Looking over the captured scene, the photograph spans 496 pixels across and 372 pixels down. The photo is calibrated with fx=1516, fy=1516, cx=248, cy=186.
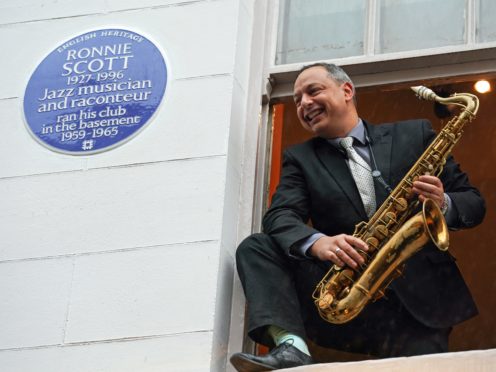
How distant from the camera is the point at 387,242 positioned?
706 centimetres

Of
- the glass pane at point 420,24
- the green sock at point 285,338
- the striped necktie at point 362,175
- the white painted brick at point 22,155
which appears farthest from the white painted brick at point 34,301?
the glass pane at point 420,24

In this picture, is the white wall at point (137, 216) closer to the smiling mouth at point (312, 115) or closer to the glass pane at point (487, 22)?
the smiling mouth at point (312, 115)

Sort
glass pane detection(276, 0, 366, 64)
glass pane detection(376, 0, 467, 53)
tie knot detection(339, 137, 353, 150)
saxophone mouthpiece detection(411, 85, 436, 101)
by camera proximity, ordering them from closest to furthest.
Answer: saxophone mouthpiece detection(411, 85, 436, 101) → tie knot detection(339, 137, 353, 150) → glass pane detection(376, 0, 467, 53) → glass pane detection(276, 0, 366, 64)

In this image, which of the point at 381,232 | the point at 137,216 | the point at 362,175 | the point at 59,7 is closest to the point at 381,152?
the point at 362,175

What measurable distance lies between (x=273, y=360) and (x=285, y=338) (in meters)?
0.18

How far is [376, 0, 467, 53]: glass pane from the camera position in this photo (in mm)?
7891

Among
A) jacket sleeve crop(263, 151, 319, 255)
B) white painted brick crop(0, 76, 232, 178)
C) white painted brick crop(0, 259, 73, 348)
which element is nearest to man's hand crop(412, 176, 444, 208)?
jacket sleeve crop(263, 151, 319, 255)

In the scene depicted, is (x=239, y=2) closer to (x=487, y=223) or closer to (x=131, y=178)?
(x=131, y=178)

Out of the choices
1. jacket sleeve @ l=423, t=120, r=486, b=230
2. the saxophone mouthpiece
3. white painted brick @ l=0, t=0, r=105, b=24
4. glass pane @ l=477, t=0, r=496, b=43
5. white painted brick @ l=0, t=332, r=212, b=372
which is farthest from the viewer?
white painted brick @ l=0, t=0, r=105, b=24

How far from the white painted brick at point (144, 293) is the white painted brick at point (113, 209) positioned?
8cm

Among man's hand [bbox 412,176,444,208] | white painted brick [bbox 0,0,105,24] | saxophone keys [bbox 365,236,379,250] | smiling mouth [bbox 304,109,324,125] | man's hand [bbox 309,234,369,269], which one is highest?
white painted brick [bbox 0,0,105,24]

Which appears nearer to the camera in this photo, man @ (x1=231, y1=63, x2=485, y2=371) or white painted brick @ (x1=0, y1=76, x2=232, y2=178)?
man @ (x1=231, y1=63, x2=485, y2=371)

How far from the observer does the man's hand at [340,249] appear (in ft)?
22.7

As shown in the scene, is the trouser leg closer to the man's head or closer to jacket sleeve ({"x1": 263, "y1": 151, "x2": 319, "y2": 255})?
jacket sleeve ({"x1": 263, "y1": 151, "x2": 319, "y2": 255})
